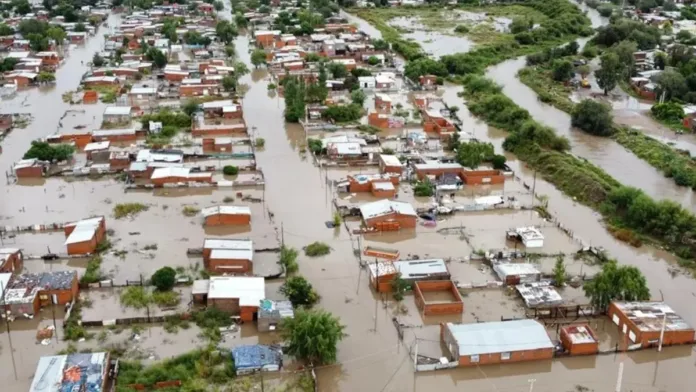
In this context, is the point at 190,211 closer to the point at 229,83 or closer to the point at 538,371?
the point at 538,371

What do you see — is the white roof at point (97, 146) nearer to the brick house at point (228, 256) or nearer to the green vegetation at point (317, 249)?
the brick house at point (228, 256)

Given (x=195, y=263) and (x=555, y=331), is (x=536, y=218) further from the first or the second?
(x=195, y=263)

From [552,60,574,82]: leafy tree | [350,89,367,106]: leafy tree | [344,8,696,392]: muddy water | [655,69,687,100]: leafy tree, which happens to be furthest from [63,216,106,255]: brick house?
[552,60,574,82]: leafy tree

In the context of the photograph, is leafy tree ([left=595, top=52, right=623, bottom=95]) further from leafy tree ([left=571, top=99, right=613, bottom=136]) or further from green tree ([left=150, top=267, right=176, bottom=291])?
green tree ([left=150, top=267, right=176, bottom=291])

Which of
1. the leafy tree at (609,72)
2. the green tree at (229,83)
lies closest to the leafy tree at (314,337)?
the green tree at (229,83)

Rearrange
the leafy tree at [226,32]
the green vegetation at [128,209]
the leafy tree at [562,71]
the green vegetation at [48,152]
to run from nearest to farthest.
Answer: the green vegetation at [128,209], the green vegetation at [48,152], the leafy tree at [562,71], the leafy tree at [226,32]

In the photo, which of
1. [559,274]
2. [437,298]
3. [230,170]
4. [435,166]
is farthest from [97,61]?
[559,274]
